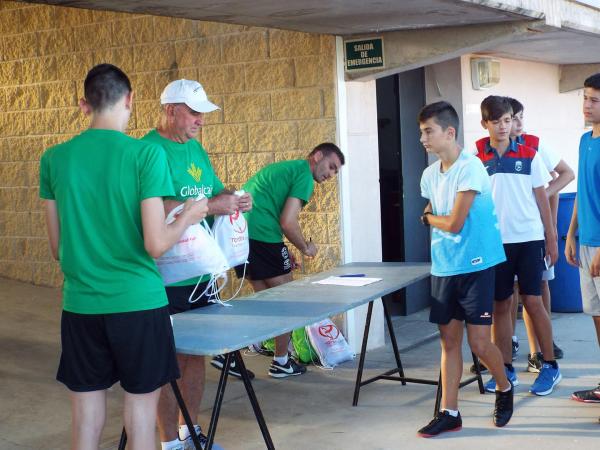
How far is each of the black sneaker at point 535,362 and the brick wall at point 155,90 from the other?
1.63 metres

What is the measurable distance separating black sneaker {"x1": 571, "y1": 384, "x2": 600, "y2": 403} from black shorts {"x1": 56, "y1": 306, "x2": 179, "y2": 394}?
3004 mm

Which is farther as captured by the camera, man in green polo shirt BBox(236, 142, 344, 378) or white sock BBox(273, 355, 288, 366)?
white sock BBox(273, 355, 288, 366)

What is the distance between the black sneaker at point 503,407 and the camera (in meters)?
5.33

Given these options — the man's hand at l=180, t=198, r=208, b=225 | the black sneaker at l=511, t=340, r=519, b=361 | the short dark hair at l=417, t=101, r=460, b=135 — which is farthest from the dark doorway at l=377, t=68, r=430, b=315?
the man's hand at l=180, t=198, r=208, b=225

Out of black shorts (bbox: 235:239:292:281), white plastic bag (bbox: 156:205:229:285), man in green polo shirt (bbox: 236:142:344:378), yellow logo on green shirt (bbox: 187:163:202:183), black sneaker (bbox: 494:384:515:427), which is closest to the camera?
white plastic bag (bbox: 156:205:229:285)

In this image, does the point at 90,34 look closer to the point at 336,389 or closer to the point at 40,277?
the point at 40,277

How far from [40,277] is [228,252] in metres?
4.78

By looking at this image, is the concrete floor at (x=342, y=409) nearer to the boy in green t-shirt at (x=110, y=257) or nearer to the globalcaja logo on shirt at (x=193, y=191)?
the globalcaja logo on shirt at (x=193, y=191)

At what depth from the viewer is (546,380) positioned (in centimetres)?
598

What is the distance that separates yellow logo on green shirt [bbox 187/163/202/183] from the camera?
15.5 ft

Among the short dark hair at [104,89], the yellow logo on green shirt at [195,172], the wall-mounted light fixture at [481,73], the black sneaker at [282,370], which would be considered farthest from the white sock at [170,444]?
the wall-mounted light fixture at [481,73]

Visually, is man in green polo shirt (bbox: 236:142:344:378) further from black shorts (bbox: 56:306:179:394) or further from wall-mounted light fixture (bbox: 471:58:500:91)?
wall-mounted light fixture (bbox: 471:58:500:91)

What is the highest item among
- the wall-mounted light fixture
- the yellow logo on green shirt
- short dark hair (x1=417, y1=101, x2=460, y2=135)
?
the wall-mounted light fixture

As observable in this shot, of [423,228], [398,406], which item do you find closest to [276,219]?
[398,406]
